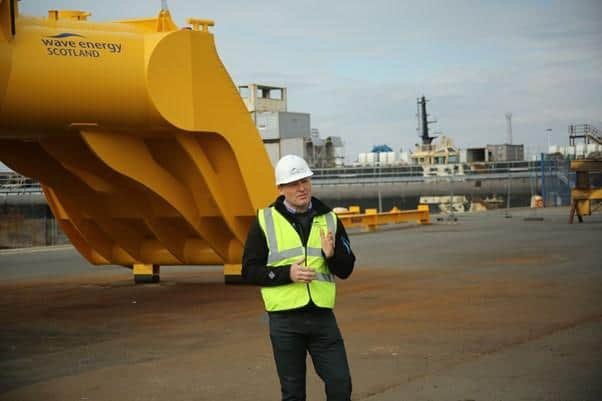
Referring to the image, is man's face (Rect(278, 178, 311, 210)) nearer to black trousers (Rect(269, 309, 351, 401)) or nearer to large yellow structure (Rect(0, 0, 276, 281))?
black trousers (Rect(269, 309, 351, 401))

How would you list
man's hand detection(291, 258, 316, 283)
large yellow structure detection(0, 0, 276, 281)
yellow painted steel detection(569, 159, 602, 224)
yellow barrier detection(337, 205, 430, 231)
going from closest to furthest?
man's hand detection(291, 258, 316, 283) < large yellow structure detection(0, 0, 276, 281) < yellow barrier detection(337, 205, 430, 231) < yellow painted steel detection(569, 159, 602, 224)

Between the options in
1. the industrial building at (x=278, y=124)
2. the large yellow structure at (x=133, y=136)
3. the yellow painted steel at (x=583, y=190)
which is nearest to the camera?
the large yellow structure at (x=133, y=136)

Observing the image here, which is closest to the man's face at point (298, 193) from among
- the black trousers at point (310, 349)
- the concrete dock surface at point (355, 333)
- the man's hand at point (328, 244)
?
the man's hand at point (328, 244)

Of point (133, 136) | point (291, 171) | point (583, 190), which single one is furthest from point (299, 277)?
point (583, 190)

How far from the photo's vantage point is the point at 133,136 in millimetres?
10992

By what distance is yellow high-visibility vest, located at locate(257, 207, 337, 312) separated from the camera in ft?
15.8

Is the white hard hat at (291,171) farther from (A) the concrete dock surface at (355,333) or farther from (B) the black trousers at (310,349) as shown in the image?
(A) the concrete dock surface at (355,333)

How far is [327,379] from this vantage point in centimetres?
481

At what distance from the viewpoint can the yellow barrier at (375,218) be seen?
88.0 feet

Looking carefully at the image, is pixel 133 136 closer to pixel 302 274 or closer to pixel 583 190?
pixel 302 274

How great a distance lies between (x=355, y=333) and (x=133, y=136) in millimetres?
3688

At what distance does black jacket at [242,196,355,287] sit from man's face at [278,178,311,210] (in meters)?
0.05

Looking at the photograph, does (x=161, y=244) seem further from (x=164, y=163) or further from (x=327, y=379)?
(x=327, y=379)

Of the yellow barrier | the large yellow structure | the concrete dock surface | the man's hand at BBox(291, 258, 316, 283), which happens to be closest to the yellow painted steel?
the yellow barrier
